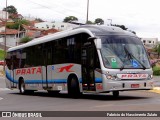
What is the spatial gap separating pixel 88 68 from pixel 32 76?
7.06 meters

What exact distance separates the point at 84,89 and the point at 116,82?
1.86m

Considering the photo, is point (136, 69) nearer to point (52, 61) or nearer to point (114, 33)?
point (114, 33)

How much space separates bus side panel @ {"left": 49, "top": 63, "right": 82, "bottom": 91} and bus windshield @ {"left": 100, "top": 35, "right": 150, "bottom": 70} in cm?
179

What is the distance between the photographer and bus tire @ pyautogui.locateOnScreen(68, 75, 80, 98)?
20141mm

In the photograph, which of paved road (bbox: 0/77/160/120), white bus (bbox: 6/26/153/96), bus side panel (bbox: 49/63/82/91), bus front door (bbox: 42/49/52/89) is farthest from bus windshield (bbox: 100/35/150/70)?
bus front door (bbox: 42/49/52/89)

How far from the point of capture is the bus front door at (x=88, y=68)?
745 inches

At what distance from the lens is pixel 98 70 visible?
18.5 metres

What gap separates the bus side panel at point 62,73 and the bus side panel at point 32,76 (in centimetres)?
190

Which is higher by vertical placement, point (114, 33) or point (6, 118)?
point (114, 33)

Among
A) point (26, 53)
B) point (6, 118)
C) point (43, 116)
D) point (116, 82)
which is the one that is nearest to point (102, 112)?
point (43, 116)

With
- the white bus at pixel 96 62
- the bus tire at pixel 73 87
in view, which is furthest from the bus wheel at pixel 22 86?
Answer: the bus tire at pixel 73 87

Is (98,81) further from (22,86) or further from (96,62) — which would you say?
(22,86)

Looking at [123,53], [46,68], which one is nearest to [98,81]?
[123,53]

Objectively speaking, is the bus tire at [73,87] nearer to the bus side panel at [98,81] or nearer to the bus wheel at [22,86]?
the bus side panel at [98,81]
